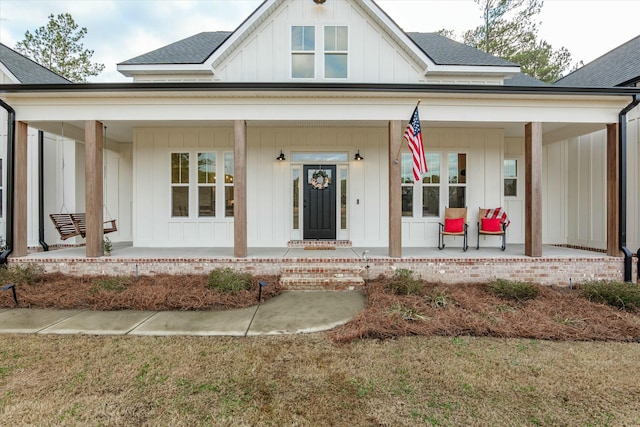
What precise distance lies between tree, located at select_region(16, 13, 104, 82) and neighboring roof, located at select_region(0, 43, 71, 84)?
34.2ft

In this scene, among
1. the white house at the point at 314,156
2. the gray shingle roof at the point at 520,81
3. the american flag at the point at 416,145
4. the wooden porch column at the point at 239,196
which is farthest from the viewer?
the gray shingle roof at the point at 520,81

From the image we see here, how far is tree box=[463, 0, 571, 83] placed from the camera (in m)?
17.0

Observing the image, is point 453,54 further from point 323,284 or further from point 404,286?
point 323,284

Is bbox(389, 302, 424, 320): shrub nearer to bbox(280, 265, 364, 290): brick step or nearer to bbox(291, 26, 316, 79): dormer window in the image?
bbox(280, 265, 364, 290): brick step

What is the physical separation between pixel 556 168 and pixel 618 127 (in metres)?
3.00

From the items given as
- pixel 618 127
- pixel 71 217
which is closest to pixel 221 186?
pixel 71 217

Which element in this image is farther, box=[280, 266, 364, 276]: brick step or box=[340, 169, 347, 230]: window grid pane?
box=[340, 169, 347, 230]: window grid pane

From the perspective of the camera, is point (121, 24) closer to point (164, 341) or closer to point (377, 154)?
point (377, 154)

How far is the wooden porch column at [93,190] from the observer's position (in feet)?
19.5

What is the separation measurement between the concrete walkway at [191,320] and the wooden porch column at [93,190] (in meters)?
1.77

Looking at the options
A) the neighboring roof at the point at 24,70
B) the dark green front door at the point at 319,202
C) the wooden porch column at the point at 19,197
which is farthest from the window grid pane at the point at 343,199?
the neighboring roof at the point at 24,70

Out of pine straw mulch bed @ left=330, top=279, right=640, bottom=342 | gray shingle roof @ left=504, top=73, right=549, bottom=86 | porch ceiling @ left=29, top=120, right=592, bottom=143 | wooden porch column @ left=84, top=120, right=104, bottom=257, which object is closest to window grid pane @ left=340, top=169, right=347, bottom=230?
porch ceiling @ left=29, top=120, right=592, bottom=143

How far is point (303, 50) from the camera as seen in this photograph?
7.74 m

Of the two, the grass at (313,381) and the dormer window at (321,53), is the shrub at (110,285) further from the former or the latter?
the dormer window at (321,53)
